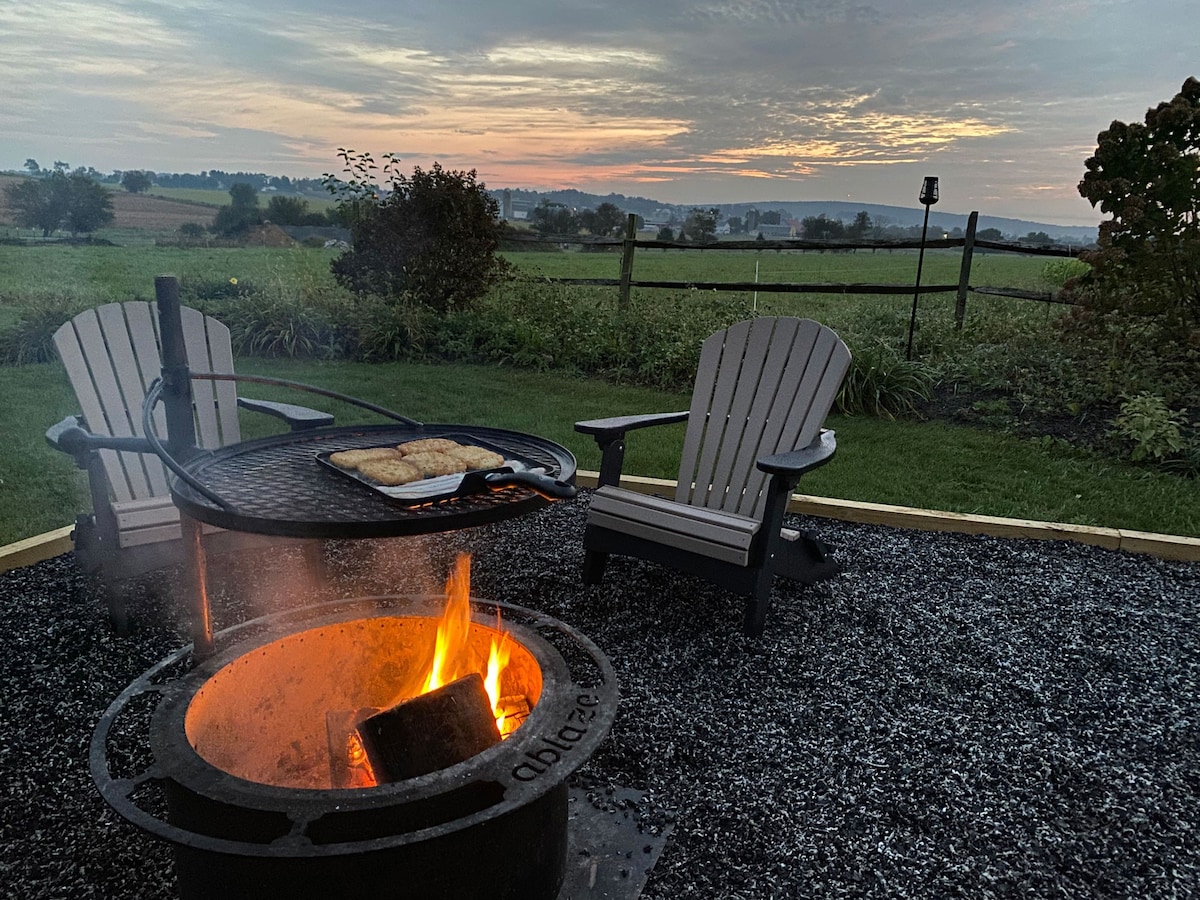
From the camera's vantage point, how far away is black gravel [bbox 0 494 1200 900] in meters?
1.66

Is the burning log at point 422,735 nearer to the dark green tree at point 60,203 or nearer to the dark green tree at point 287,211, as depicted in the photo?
the dark green tree at point 60,203

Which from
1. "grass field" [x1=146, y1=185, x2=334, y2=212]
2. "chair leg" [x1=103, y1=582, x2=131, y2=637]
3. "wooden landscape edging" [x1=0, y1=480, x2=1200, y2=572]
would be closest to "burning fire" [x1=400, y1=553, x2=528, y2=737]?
"chair leg" [x1=103, y1=582, x2=131, y2=637]

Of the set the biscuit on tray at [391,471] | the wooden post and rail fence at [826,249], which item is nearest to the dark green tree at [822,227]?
the wooden post and rail fence at [826,249]

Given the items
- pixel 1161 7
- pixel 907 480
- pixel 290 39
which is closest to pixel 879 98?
pixel 1161 7

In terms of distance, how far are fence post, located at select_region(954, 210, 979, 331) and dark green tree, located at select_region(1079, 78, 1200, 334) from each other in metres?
1.74

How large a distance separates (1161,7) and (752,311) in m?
3.54

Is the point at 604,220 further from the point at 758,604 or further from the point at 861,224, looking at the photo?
the point at 758,604

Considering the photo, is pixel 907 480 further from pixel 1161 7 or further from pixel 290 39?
pixel 290 39

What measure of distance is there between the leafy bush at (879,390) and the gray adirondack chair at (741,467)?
2.53m

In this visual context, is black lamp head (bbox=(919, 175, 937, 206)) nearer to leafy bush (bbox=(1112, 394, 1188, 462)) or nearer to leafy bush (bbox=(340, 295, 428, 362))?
leafy bush (bbox=(1112, 394, 1188, 462))

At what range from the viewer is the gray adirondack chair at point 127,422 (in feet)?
8.05

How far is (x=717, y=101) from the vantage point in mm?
6520

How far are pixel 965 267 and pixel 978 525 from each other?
176 inches

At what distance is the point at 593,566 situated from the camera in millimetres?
2998
